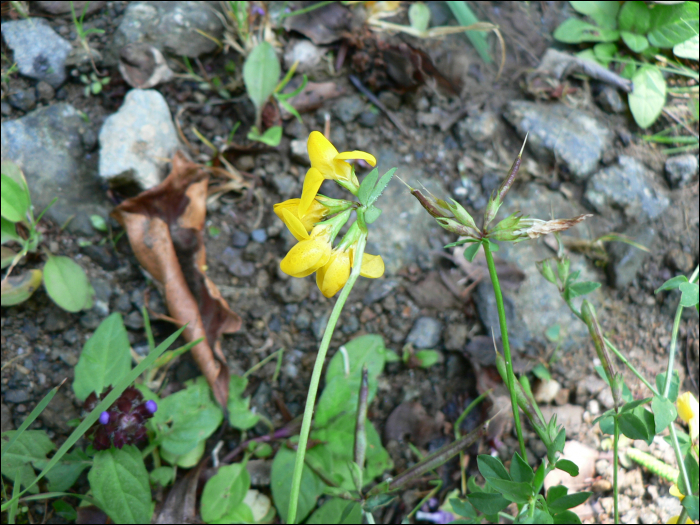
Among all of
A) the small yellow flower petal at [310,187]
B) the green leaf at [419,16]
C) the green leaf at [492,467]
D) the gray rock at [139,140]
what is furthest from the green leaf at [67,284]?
the green leaf at [419,16]

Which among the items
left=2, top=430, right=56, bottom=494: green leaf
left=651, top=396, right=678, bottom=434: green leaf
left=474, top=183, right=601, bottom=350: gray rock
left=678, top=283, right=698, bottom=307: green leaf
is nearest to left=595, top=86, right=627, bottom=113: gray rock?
left=474, top=183, right=601, bottom=350: gray rock

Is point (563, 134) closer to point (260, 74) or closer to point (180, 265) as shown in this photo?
point (260, 74)

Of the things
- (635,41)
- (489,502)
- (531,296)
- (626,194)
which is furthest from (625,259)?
(489,502)

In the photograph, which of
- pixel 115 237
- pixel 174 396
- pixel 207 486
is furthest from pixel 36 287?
pixel 207 486

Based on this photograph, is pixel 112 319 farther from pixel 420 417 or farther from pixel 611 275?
pixel 611 275

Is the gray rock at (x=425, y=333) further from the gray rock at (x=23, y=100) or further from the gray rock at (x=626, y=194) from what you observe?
the gray rock at (x=23, y=100)
